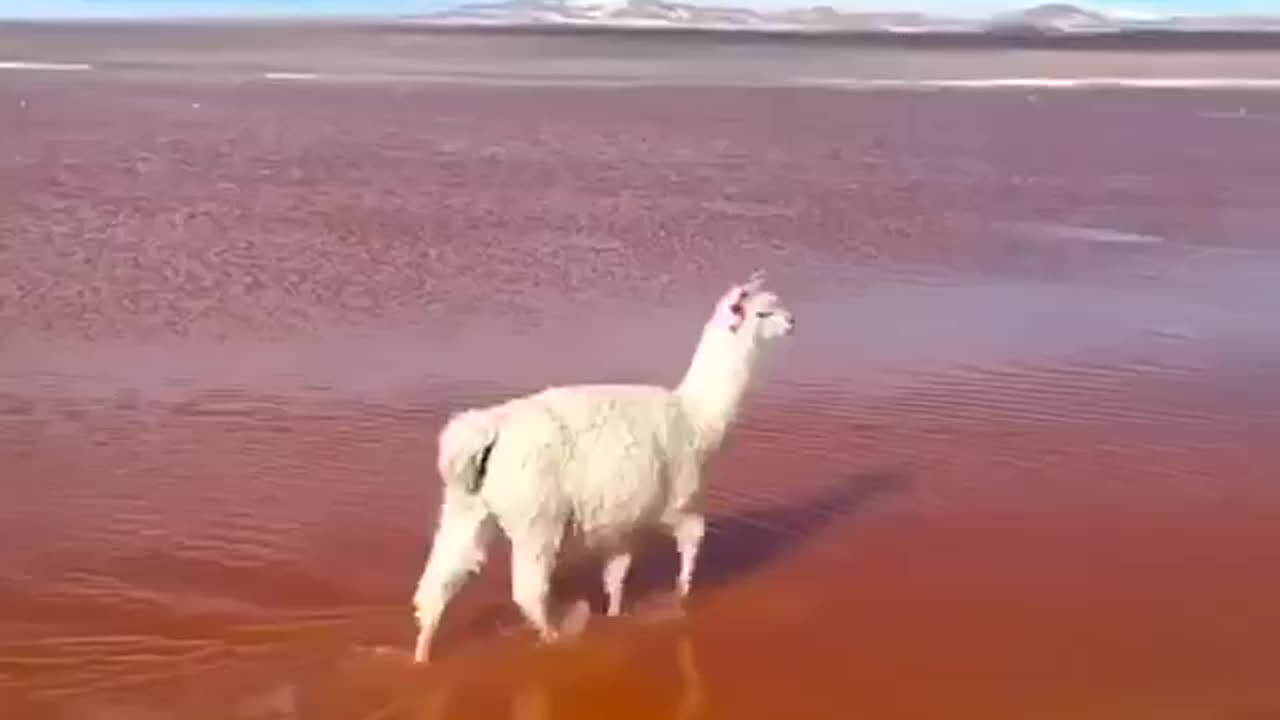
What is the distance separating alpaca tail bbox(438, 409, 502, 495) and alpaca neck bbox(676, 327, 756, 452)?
895 mm

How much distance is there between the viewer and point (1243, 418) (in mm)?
9312

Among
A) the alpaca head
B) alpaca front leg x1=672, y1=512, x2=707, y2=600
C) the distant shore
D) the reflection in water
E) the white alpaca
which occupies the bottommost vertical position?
the reflection in water

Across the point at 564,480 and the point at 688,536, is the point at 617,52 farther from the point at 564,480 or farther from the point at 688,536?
the point at 564,480

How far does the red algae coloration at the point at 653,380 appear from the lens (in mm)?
6273

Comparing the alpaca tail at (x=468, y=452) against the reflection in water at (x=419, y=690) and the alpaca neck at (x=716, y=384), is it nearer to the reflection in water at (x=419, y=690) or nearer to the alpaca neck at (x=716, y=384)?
the reflection in water at (x=419, y=690)

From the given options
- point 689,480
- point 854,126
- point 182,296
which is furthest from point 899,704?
point 854,126

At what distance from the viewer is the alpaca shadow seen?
694cm

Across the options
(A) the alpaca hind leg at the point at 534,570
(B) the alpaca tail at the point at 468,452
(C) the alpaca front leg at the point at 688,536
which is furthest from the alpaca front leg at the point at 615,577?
(B) the alpaca tail at the point at 468,452

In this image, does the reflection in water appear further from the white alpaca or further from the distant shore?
the distant shore

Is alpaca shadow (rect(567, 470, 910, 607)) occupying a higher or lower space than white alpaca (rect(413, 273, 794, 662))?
lower

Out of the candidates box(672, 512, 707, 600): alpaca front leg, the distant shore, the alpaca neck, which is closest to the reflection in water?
box(672, 512, 707, 600): alpaca front leg

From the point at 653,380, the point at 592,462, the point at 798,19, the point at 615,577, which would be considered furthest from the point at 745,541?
the point at 798,19

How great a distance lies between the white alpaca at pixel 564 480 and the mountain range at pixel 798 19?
27.4 meters

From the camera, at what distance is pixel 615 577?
21.4 feet
